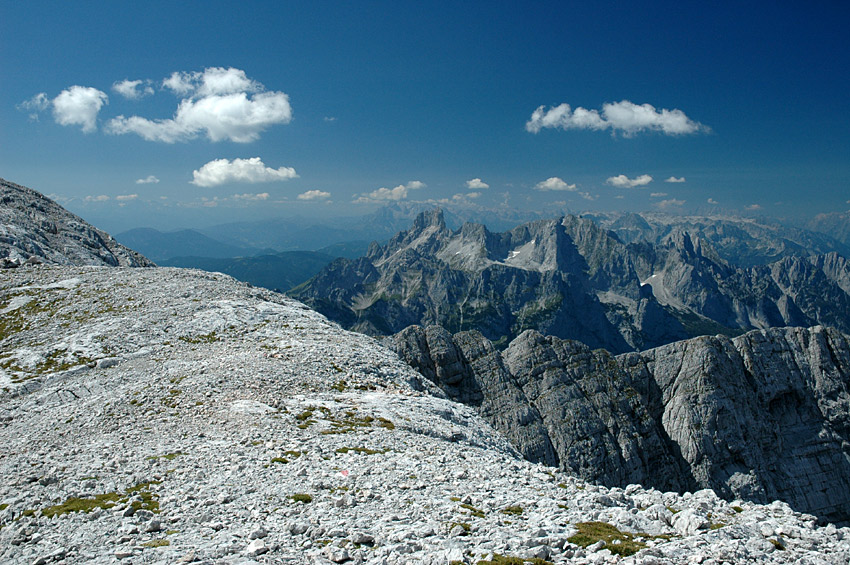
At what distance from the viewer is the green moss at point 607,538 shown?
10523 millimetres

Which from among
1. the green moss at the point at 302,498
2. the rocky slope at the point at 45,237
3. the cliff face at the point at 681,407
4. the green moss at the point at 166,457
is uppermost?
the rocky slope at the point at 45,237

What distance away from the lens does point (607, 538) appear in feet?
37.6

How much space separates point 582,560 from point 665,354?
215ft

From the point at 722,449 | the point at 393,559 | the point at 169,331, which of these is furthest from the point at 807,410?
the point at 169,331

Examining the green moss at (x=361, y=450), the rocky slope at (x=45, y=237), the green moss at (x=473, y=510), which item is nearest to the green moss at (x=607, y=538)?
the green moss at (x=473, y=510)

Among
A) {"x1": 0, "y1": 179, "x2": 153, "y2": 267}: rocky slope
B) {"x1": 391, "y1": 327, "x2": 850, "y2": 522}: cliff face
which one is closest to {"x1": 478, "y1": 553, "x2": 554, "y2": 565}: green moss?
{"x1": 391, "y1": 327, "x2": 850, "y2": 522}: cliff face

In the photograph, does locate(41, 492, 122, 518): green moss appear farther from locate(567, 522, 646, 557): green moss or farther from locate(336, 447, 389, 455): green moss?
locate(567, 522, 646, 557): green moss

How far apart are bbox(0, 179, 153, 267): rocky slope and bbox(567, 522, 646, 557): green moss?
71.5m

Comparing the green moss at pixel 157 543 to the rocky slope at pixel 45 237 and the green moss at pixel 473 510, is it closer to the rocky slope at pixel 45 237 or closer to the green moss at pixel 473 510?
the green moss at pixel 473 510

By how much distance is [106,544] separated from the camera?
11.9 m

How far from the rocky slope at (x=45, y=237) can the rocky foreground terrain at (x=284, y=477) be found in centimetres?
3958

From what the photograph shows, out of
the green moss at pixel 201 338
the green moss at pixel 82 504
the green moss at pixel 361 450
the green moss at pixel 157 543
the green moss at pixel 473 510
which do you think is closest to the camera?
the green moss at pixel 157 543

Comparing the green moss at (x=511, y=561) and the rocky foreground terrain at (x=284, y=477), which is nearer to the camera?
the green moss at (x=511, y=561)

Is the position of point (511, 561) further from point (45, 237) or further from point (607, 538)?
point (45, 237)
